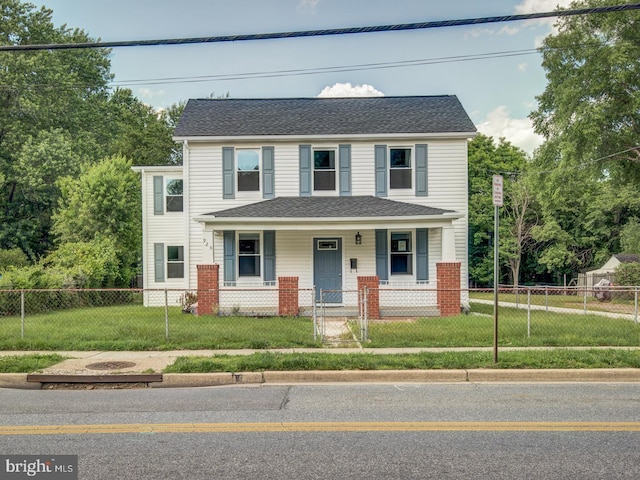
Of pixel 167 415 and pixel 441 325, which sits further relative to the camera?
pixel 441 325

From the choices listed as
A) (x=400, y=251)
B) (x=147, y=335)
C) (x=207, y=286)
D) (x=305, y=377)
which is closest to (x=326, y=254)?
(x=400, y=251)

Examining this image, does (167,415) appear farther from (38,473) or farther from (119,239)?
(119,239)

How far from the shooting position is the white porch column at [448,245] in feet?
53.4

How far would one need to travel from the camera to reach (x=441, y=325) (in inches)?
512

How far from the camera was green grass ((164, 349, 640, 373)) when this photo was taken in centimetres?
856

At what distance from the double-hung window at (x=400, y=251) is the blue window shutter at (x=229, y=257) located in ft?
17.6

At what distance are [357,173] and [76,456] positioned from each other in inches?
578

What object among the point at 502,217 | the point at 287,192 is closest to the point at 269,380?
the point at 287,192

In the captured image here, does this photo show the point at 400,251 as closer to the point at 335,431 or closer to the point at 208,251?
the point at 208,251

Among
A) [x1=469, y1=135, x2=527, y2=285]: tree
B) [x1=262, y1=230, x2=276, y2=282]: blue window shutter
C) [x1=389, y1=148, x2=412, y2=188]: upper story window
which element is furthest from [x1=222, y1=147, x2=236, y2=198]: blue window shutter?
[x1=469, y1=135, x2=527, y2=285]: tree

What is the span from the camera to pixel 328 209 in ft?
56.3

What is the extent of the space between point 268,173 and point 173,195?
4958 mm

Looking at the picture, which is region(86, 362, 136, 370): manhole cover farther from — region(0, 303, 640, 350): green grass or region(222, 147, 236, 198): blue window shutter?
region(222, 147, 236, 198): blue window shutter

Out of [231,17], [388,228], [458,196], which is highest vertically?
[231,17]
